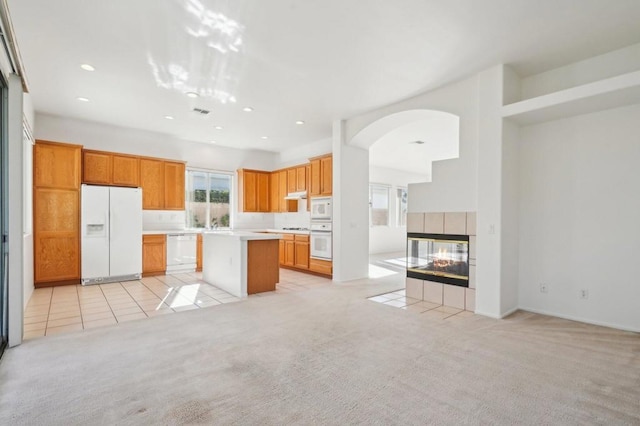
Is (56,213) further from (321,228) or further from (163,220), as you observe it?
(321,228)

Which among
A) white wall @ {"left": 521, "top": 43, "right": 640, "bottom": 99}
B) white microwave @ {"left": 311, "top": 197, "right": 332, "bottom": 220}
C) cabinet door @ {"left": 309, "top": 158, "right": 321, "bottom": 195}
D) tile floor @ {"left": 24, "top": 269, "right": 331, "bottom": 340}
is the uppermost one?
white wall @ {"left": 521, "top": 43, "right": 640, "bottom": 99}

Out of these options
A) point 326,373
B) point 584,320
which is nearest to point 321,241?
point 326,373

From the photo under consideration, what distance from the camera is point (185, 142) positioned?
7.29 meters

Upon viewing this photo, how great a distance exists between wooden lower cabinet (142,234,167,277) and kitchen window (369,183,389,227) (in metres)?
6.27

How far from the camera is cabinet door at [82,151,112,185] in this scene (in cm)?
583

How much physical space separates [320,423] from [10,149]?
11.6ft

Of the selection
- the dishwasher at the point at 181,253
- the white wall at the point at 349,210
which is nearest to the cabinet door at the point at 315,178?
the white wall at the point at 349,210

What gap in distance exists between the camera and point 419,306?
4254mm

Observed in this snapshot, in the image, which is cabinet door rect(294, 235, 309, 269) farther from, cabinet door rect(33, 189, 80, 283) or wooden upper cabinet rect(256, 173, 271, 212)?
cabinet door rect(33, 189, 80, 283)

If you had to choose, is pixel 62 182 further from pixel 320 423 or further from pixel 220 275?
pixel 320 423

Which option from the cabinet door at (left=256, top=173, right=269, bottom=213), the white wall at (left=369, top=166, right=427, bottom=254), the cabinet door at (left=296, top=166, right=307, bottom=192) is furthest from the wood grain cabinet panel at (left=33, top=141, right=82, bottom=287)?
the white wall at (left=369, top=166, right=427, bottom=254)

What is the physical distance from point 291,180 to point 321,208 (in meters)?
1.48

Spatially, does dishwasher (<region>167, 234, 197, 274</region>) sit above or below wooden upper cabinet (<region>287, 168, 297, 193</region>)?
below

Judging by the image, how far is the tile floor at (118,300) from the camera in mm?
3631
